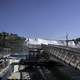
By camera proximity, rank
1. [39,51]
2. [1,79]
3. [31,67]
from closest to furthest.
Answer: [1,79] < [31,67] < [39,51]

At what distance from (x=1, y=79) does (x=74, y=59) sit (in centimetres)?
1327

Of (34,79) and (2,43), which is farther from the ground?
(2,43)

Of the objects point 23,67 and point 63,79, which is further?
point 23,67

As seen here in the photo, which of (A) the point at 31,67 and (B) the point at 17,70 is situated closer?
(B) the point at 17,70

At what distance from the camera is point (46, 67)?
231 feet

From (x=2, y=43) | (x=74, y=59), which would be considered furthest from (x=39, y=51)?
(x=2, y=43)

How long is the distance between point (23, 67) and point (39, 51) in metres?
24.1

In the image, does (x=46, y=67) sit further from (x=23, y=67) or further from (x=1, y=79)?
(x=1, y=79)

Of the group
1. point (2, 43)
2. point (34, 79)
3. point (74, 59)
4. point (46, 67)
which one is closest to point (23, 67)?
point (46, 67)

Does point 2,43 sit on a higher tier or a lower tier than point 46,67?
higher

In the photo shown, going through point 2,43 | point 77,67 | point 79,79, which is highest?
point 2,43

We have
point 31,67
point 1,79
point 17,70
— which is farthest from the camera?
point 31,67

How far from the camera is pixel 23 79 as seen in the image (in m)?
46.1

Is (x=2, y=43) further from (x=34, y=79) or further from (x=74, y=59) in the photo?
(x=74, y=59)
